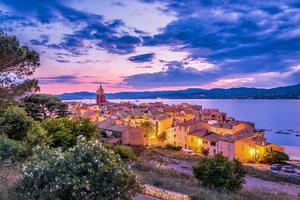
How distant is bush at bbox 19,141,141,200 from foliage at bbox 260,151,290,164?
4164cm

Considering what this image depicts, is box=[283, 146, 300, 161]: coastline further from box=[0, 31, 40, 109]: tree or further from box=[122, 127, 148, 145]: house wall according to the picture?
box=[0, 31, 40, 109]: tree

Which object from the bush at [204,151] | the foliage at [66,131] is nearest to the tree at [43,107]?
the foliage at [66,131]

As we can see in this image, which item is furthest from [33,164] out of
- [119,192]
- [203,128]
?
[203,128]

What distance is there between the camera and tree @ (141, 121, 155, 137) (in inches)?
2346

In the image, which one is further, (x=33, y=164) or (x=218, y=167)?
(x=218, y=167)

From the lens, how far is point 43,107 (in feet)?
99.2

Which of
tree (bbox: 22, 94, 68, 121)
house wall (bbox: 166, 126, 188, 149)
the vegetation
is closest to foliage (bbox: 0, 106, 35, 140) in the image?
the vegetation

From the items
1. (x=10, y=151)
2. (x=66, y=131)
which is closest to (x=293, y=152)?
(x=66, y=131)

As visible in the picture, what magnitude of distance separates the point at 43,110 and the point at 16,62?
17074 millimetres

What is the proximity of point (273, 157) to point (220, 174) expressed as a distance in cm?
3126

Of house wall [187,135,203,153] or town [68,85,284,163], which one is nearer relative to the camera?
town [68,85,284,163]

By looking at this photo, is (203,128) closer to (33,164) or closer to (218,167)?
(218,167)

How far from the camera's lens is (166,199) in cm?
951

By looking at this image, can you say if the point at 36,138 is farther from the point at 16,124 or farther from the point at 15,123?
the point at 15,123
